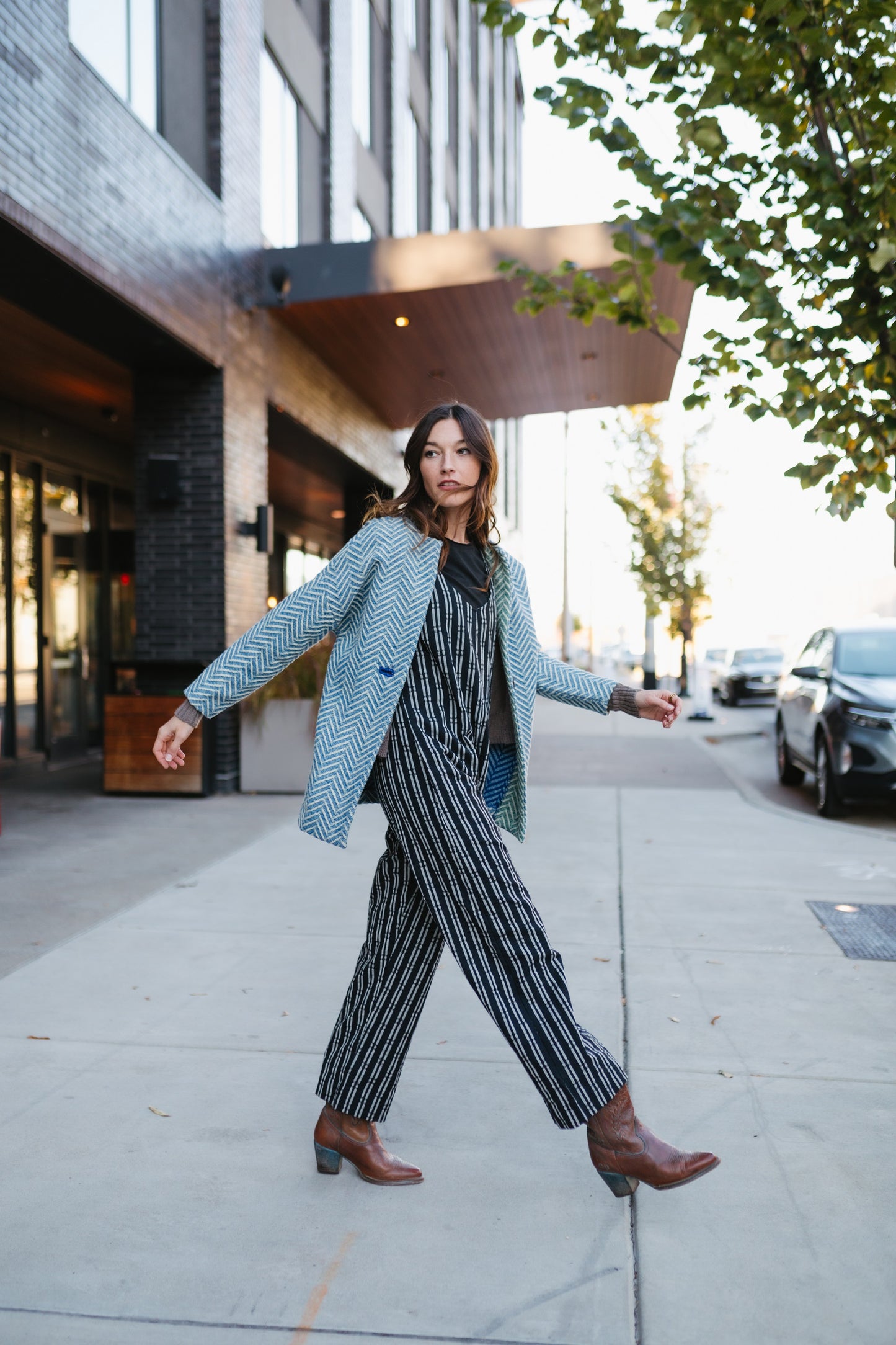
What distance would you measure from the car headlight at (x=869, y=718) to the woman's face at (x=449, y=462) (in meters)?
6.26

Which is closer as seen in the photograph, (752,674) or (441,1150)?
(441,1150)

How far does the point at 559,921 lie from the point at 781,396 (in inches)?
102

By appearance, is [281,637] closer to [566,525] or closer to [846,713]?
[846,713]

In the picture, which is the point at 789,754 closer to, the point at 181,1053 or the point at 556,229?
the point at 556,229

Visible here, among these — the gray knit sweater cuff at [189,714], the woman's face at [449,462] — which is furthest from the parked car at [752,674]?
the gray knit sweater cuff at [189,714]

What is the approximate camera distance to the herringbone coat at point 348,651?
2588 mm

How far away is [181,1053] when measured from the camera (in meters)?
3.54

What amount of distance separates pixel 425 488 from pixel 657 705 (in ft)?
2.66

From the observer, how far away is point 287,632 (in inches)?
104

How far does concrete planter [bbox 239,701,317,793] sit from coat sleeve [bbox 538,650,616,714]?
6609 millimetres

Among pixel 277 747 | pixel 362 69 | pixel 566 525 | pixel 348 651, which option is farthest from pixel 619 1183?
pixel 566 525

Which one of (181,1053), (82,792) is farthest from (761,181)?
(82,792)

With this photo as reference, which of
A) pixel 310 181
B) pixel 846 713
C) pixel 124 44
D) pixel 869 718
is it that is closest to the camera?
pixel 124 44

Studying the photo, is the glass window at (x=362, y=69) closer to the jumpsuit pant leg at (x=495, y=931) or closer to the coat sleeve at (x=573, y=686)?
the coat sleeve at (x=573, y=686)
